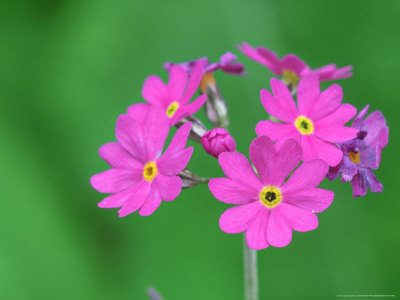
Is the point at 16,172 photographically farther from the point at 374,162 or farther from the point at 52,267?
the point at 374,162

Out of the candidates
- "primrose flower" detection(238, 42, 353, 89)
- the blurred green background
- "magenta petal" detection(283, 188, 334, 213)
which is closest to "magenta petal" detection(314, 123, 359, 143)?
"magenta petal" detection(283, 188, 334, 213)

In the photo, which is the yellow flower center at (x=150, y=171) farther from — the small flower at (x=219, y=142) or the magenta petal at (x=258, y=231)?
the magenta petal at (x=258, y=231)

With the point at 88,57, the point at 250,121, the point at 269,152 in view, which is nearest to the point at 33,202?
the point at 88,57

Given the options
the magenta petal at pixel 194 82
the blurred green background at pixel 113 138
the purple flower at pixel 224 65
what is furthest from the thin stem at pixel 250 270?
the blurred green background at pixel 113 138

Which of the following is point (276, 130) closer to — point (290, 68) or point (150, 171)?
point (150, 171)

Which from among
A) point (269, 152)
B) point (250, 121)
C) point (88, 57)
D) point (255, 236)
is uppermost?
point (88, 57)
